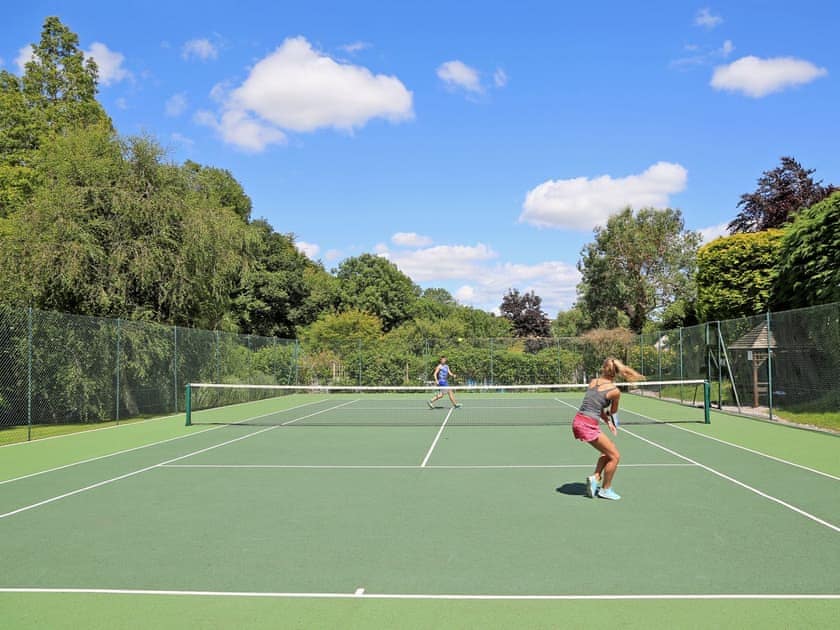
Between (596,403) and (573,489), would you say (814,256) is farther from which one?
(596,403)

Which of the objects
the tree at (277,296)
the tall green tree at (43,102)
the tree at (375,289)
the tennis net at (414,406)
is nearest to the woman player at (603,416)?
the tennis net at (414,406)

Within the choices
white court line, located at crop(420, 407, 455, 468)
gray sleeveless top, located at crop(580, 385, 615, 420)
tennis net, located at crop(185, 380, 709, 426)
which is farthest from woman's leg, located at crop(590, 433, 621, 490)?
tennis net, located at crop(185, 380, 709, 426)

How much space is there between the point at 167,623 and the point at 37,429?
15187mm

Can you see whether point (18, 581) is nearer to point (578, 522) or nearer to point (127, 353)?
point (578, 522)

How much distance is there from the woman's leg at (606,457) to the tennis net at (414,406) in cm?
601

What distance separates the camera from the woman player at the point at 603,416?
8227 millimetres

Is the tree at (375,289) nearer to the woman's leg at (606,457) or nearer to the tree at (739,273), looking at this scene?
the tree at (739,273)

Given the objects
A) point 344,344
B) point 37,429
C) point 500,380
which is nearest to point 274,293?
point 344,344

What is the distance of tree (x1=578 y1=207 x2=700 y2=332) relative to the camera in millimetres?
38156

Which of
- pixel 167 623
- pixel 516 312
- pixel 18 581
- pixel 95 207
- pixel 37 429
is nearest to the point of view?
pixel 167 623

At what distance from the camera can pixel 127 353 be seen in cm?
1962

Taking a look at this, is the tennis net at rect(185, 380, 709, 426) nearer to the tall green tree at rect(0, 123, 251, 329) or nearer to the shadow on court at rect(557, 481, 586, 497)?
the tall green tree at rect(0, 123, 251, 329)

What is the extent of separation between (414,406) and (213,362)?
709cm

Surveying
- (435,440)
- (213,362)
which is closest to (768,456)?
(435,440)
